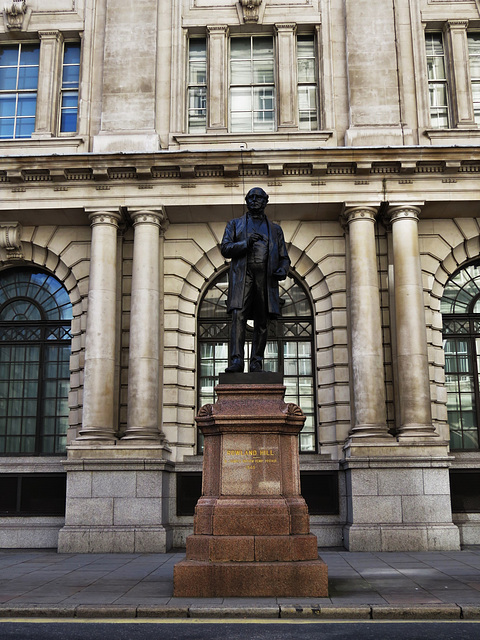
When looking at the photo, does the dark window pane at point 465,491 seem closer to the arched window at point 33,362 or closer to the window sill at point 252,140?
the window sill at point 252,140

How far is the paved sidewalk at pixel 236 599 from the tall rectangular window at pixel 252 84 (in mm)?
12468

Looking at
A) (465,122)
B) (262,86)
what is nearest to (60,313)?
(262,86)

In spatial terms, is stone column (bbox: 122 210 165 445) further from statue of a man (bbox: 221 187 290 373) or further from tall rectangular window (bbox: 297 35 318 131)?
statue of a man (bbox: 221 187 290 373)

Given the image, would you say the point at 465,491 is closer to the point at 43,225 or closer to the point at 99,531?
the point at 99,531

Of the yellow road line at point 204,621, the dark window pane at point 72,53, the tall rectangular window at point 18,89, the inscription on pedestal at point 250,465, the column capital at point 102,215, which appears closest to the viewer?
the yellow road line at point 204,621

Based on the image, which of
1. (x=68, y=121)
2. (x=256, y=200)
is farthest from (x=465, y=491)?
(x=68, y=121)

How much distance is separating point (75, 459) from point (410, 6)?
51.7 ft

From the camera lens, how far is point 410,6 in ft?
66.9

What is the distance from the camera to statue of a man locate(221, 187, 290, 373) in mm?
11765

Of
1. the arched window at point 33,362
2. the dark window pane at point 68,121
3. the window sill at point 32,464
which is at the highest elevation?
the dark window pane at point 68,121

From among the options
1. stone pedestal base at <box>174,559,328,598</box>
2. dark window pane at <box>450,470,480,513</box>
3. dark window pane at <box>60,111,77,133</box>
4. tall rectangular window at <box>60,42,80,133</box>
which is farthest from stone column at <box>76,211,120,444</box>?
dark window pane at <box>450,470,480,513</box>

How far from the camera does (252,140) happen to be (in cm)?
1984

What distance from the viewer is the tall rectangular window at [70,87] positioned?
20812mm

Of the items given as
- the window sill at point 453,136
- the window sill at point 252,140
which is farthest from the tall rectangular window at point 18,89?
the window sill at point 453,136
